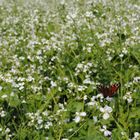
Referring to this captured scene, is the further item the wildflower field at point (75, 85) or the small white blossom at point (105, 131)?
the wildflower field at point (75, 85)

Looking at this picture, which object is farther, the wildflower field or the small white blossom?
the wildflower field

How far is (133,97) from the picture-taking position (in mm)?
3703

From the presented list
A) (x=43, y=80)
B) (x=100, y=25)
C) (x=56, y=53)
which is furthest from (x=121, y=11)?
(x=43, y=80)

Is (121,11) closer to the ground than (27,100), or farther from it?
farther from it

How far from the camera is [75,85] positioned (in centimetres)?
402

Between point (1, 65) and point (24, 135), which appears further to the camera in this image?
point (1, 65)

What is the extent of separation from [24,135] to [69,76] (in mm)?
1455

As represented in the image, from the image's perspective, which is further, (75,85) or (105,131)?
(75,85)

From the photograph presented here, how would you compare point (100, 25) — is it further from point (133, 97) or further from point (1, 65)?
point (133, 97)

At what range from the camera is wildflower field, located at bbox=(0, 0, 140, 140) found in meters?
3.38

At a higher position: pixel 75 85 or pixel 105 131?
pixel 75 85

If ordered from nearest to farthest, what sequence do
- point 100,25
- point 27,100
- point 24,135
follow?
point 24,135 < point 27,100 < point 100,25

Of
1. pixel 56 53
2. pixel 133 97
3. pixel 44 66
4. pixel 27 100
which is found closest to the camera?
pixel 133 97

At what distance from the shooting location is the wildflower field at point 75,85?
338 cm
